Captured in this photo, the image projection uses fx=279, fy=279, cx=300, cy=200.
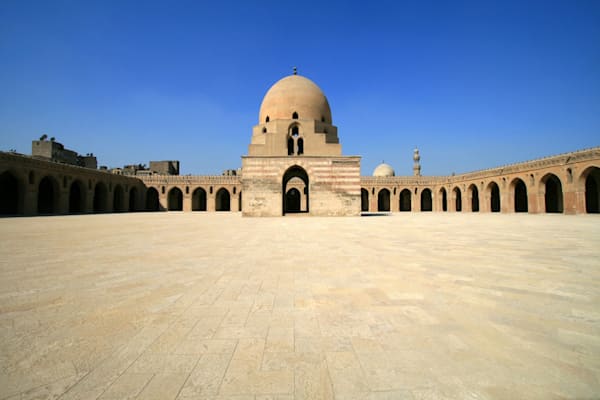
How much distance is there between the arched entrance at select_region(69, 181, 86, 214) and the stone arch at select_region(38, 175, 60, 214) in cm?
192

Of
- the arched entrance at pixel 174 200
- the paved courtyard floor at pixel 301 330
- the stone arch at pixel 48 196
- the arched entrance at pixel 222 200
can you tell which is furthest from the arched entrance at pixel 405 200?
the stone arch at pixel 48 196

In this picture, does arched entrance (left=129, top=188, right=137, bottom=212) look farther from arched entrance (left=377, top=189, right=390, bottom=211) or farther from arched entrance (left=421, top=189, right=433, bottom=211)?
arched entrance (left=421, top=189, right=433, bottom=211)

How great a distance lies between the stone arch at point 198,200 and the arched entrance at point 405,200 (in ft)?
91.7

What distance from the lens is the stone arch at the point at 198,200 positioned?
36206 mm

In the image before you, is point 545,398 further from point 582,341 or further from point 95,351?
point 95,351

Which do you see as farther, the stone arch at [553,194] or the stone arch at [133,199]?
the stone arch at [133,199]

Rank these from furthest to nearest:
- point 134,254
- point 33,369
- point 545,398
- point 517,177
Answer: point 517,177 < point 134,254 < point 33,369 < point 545,398

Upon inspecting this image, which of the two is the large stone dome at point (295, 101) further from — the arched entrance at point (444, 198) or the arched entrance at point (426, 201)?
the arched entrance at point (426, 201)

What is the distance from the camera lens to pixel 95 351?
2.02 metres

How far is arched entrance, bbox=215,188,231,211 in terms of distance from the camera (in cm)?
3625

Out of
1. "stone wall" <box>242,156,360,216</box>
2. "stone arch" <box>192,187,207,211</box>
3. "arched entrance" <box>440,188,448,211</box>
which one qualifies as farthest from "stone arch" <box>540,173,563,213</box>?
"stone arch" <box>192,187,207,211</box>

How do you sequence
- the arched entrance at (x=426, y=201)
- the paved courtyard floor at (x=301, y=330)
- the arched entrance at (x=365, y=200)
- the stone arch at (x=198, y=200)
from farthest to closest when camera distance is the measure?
1. the arched entrance at (x=426, y=201)
2. the arched entrance at (x=365, y=200)
3. the stone arch at (x=198, y=200)
4. the paved courtyard floor at (x=301, y=330)

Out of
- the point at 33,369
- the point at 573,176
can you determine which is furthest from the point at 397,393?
the point at 573,176

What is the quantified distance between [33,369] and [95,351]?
32 centimetres
